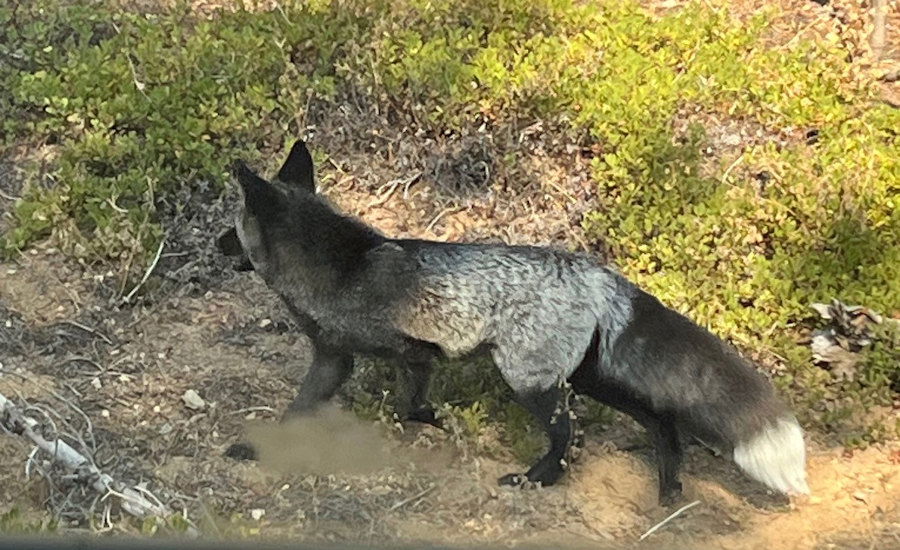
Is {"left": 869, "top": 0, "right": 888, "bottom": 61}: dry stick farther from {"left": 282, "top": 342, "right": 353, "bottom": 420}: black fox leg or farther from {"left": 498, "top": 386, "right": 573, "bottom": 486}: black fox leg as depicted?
{"left": 282, "top": 342, "right": 353, "bottom": 420}: black fox leg

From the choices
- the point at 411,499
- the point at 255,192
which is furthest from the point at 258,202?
the point at 411,499

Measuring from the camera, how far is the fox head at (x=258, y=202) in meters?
5.06

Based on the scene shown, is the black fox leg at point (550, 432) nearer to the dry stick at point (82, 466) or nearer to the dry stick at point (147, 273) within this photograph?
the dry stick at point (82, 466)

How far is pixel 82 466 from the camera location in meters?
4.77

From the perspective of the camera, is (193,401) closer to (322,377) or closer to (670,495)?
(322,377)

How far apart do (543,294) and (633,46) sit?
343cm

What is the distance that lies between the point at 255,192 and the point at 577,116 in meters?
2.71

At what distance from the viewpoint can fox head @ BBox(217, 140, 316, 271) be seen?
506cm

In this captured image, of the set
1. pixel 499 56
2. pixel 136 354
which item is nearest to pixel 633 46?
pixel 499 56

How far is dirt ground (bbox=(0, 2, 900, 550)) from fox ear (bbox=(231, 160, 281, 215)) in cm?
101

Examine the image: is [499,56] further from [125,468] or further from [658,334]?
[125,468]

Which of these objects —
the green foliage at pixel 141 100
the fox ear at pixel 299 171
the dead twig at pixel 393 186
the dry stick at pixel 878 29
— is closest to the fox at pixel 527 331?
the fox ear at pixel 299 171

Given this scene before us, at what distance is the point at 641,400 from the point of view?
4.96 metres

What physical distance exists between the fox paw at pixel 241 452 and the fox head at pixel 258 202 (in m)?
0.79
